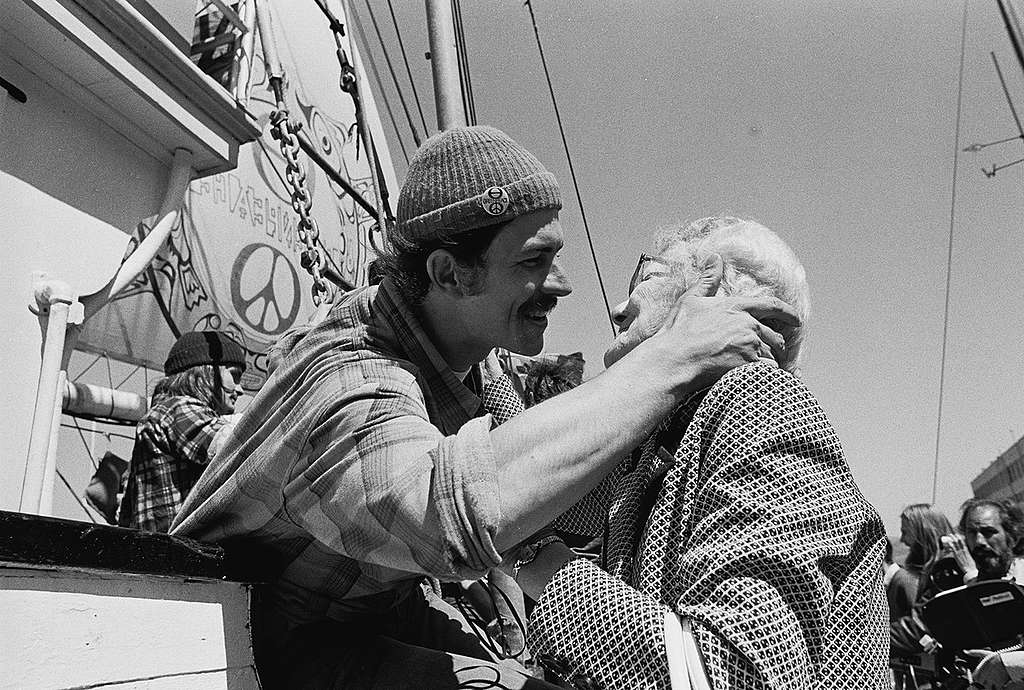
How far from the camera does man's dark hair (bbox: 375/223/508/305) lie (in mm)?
1358

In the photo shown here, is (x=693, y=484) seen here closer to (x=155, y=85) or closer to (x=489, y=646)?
(x=489, y=646)

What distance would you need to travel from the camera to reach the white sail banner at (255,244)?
6.50 metres

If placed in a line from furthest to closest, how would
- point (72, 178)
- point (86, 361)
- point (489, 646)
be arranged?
point (86, 361), point (72, 178), point (489, 646)

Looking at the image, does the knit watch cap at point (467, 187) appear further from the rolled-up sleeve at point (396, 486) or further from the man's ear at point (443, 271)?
the rolled-up sleeve at point (396, 486)

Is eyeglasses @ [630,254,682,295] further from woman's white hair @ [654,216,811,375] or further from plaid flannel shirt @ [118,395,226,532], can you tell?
plaid flannel shirt @ [118,395,226,532]

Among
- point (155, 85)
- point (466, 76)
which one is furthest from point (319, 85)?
point (155, 85)

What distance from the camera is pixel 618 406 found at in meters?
1.09

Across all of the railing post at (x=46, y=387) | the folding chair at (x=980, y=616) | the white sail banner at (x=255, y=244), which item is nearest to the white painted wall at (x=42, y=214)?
the railing post at (x=46, y=387)

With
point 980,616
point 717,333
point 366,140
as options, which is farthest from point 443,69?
point 980,616

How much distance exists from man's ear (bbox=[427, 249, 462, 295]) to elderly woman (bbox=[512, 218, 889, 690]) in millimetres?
341

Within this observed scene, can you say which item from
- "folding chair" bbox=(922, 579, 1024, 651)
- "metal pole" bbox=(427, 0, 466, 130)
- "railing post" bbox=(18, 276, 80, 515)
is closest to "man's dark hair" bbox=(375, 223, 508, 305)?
"railing post" bbox=(18, 276, 80, 515)

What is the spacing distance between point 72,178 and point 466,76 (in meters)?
3.01

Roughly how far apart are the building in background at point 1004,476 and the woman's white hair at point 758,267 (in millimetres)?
25955

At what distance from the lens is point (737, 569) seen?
1041mm
